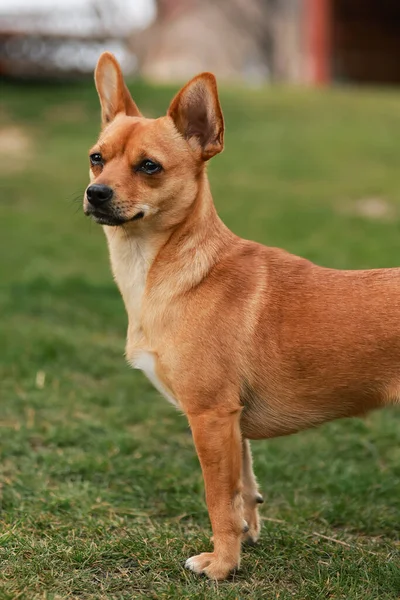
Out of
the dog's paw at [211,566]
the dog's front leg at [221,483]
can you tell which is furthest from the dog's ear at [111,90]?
the dog's paw at [211,566]

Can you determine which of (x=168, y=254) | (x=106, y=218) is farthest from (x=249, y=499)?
(x=106, y=218)

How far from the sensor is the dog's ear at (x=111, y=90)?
426 centimetres

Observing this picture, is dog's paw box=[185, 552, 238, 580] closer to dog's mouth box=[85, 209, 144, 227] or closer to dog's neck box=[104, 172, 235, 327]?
dog's neck box=[104, 172, 235, 327]

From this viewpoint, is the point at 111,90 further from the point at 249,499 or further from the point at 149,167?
the point at 249,499

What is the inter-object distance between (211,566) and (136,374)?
3206mm

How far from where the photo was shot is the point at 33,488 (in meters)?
4.71

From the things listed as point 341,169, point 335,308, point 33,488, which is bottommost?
point 341,169

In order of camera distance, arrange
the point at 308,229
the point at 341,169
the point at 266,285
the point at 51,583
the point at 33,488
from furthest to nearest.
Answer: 1. the point at 341,169
2. the point at 308,229
3. the point at 33,488
4. the point at 266,285
5. the point at 51,583

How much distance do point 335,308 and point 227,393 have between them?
633 millimetres

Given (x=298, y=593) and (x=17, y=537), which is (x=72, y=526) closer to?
(x=17, y=537)

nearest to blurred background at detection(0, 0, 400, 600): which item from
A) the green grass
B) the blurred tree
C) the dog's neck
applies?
the green grass

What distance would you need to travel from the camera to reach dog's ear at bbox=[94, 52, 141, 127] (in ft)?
14.0

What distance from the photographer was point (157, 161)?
382 centimetres

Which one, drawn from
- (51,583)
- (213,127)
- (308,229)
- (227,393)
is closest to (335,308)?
(227,393)
